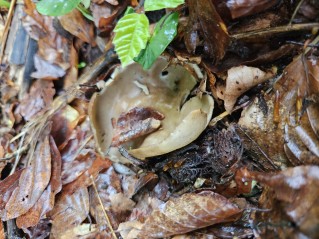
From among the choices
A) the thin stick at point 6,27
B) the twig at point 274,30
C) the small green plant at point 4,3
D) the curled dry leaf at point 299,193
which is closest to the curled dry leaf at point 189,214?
the curled dry leaf at point 299,193

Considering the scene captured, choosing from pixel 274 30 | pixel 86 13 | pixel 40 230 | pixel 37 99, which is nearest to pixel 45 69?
pixel 37 99

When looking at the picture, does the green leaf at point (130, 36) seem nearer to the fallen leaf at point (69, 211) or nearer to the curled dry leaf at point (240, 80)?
the curled dry leaf at point (240, 80)

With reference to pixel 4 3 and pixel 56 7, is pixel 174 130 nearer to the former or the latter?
pixel 56 7

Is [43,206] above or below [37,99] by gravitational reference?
below

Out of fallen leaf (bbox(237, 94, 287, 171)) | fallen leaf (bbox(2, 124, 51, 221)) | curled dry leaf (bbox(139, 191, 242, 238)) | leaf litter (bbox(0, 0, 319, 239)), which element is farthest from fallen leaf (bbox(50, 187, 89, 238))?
fallen leaf (bbox(237, 94, 287, 171))

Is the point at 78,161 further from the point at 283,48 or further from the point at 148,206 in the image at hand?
the point at 283,48

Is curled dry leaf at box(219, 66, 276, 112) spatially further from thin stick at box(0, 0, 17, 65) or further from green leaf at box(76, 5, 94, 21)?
thin stick at box(0, 0, 17, 65)
